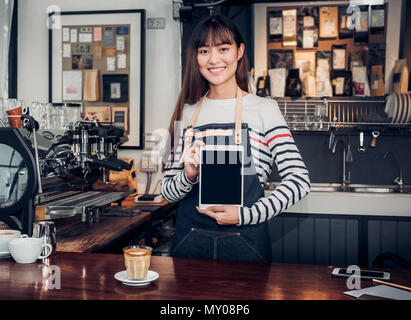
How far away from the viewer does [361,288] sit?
3.89 ft

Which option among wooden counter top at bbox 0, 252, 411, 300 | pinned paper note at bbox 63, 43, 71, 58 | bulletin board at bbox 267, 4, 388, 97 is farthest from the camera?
bulletin board at bbox 267, 4, 388, 97

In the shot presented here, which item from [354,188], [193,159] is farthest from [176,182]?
[354,188]

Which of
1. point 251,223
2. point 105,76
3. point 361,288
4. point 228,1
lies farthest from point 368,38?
point 361,288

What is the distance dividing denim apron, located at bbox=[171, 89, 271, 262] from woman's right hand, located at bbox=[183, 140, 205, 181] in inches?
4.9

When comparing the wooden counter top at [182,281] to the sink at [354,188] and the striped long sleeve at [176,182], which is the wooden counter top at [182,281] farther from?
the sink at [354,188]

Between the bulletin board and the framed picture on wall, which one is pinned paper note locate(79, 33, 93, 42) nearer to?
the framed picture on wall

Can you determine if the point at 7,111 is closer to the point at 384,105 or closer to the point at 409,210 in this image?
the point at 409,210

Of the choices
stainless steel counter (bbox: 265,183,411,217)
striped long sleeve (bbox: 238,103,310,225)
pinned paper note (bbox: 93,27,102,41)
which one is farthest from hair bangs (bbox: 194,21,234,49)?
pinned paper note (bbox: 93,27,102,41)

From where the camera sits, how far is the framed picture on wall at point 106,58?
3744 millimetres

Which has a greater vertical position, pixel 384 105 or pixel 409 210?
pixel 384 105

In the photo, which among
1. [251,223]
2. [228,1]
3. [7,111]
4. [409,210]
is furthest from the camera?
[228,1]

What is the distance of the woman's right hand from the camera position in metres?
1.53

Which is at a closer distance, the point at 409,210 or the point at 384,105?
the point at 409,210

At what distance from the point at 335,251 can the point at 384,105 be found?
1.48 meters
